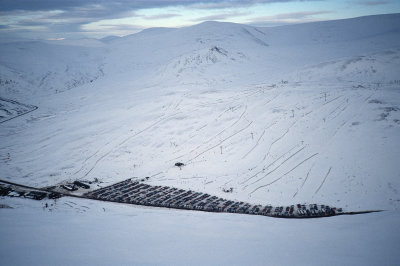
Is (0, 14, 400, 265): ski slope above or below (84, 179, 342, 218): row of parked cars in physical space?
above

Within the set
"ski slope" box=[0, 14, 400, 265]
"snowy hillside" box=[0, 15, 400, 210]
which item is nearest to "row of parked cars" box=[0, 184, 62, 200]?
"ski slope" box=[0, 14, 400, 265]

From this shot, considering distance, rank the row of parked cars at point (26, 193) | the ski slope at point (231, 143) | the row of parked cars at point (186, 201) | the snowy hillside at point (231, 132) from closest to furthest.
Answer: the ski slope at point (231, 143)
the row of parked cars at point (186, 201)
the row of parked cars at point (26, 193)
the snowy hillside at point (231, 132)

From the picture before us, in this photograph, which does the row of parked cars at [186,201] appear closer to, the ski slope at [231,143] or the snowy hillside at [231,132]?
the ski slope at [231,143]

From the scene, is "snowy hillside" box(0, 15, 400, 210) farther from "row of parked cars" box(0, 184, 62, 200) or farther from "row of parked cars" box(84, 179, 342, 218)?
"row of parked cars" box(0, 184, 62, 200)

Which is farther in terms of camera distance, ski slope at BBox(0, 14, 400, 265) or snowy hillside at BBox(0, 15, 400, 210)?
snowy hillside at BBox(0, 15, 400, 210)

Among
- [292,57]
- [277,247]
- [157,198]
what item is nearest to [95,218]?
[157,198]

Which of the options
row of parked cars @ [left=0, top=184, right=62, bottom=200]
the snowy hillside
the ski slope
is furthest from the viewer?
the snowy hillside

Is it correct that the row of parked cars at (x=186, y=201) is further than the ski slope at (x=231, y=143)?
Yes

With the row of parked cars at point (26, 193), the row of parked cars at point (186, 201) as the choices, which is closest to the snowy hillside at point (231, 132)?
the row of parked cars at point (186, 201)
